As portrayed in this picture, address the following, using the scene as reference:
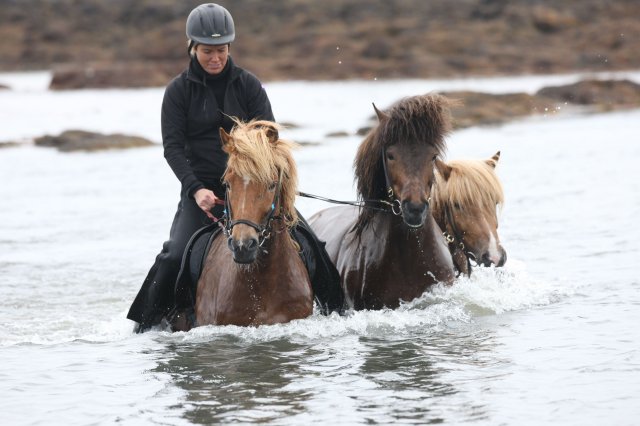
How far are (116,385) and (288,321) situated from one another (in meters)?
1.32

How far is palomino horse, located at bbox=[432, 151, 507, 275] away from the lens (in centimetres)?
857

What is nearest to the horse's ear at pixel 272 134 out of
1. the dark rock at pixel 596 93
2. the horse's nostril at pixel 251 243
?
the horse's nostril at pixel 251 243

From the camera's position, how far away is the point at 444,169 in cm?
869

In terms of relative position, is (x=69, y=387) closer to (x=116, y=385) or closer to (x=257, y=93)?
(x=116, y=385)

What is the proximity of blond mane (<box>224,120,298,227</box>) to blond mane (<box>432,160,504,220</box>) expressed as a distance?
173 cm

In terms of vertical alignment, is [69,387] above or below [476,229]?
below

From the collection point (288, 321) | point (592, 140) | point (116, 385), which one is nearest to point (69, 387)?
point (116, 385)

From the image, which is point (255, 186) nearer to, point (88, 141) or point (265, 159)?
point (265, 159)

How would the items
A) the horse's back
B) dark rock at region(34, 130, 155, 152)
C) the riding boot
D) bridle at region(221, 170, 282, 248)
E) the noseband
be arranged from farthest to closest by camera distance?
dark rock at region(34, 130, 155, 152) → the horse's back → the riding boot → the noseband → bridle at region(221, 170, 282, 248)

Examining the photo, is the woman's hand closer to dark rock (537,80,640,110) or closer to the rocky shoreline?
the rocky shoreline

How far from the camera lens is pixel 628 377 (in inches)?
282

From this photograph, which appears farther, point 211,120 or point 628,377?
point 211,120

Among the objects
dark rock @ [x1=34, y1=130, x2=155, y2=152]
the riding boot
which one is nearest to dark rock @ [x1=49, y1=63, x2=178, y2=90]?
dark rock @ [x1=34, y1=130, x2=155, y2=152]

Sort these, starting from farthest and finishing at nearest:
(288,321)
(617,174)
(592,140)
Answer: (592,140) → (617,174) → (288,321)
